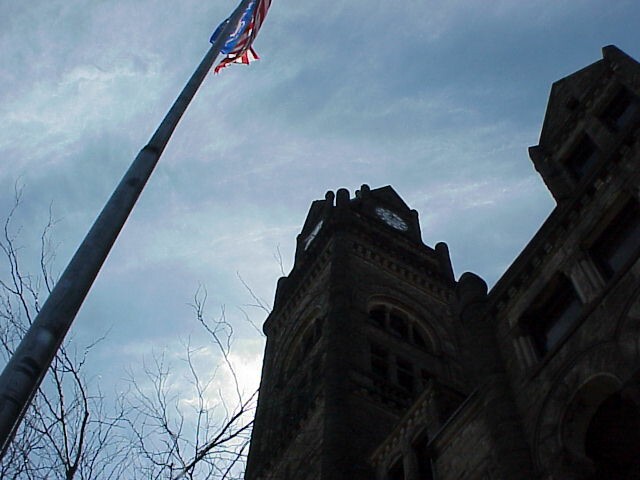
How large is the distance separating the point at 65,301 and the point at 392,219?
1749 inches

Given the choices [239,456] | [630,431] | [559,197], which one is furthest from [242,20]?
[559,197]

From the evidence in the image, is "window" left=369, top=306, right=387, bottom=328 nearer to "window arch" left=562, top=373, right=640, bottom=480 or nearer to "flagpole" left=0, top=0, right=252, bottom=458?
"window arch" left=562, top=373, right=640, bottom=480

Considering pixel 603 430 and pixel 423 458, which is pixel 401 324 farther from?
pixel 603 430

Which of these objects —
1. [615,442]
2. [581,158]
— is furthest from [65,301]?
[581,158]

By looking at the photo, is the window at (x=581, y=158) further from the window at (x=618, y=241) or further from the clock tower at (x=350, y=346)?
the window at (x=618, y=241)

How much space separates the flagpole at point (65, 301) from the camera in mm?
5309

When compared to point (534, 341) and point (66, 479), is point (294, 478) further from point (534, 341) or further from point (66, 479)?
A: point (66, 479)

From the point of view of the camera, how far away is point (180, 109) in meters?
9.76

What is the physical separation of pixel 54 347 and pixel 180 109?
15.5ft

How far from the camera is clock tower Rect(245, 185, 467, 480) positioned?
87.8ft

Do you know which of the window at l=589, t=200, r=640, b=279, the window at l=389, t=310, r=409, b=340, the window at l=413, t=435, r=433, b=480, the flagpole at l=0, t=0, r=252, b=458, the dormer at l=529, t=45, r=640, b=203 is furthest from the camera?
the window at l=389, t=310, r=409, b=340

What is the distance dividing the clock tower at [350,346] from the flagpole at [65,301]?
1384cm

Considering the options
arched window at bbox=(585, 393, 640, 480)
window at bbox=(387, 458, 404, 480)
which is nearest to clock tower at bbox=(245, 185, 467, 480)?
window at bbox=(387, 458, 404, 480)

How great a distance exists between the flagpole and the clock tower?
1384cm
